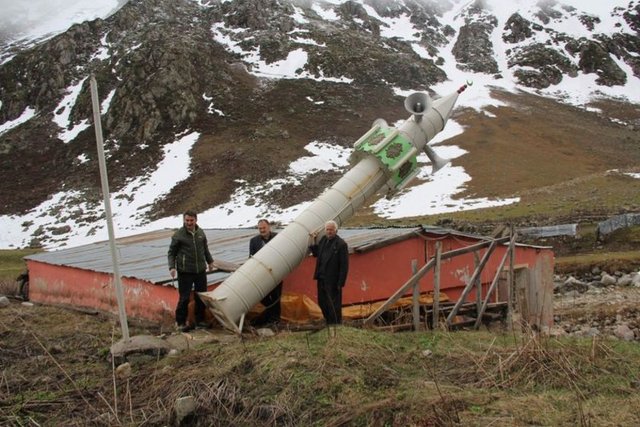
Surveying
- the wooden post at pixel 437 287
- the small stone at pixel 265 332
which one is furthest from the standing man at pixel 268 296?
the wooden post at pixel 437 287

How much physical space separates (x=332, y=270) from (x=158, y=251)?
8.61m

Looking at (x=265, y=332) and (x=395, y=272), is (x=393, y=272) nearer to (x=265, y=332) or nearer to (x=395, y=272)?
(x=395, y=272)

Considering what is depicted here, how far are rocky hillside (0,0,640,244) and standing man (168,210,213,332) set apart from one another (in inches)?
1751

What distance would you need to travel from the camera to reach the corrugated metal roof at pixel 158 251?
1348cm

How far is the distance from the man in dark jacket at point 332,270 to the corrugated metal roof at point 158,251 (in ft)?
8.11

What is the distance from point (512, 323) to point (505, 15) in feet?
442

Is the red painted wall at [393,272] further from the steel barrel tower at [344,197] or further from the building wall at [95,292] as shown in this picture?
the building wall at [95,292]

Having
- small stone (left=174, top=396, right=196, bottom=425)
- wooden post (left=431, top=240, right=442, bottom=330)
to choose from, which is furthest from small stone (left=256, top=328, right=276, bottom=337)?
small stone (left=174, top=396, right=196, bottom=425)

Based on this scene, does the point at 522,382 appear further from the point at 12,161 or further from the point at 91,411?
the point at 12,161

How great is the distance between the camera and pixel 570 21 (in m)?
125

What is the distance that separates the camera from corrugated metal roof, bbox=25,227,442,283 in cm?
1348

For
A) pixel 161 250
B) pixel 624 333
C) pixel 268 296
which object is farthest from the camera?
pixel 161 250

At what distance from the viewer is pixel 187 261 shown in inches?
424

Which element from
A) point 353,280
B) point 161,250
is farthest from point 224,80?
point 353,280
